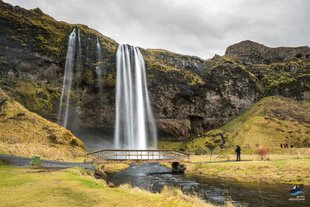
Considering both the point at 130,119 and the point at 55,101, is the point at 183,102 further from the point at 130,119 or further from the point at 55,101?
the point at 55,101

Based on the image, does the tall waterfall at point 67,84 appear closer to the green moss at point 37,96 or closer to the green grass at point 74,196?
the green moss at point 37,96

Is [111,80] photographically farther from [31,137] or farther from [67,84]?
[31,137]

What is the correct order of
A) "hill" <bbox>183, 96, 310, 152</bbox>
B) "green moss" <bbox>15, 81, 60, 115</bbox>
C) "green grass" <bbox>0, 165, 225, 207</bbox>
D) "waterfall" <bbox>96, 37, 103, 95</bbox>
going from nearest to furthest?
"green grass" <bbox>0, 165, 225, 207</bbox> → "green moss" <bbox>15, 81, 60, 115</bbox> → "hill" <bbox>183, 96, 310, 152</bbox> → "waterfall" <bbox>96, 37, 103, 95</bbox>

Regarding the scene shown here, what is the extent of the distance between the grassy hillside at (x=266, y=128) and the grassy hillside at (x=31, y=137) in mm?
40317

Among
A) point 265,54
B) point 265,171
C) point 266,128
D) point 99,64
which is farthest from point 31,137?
point 265,54

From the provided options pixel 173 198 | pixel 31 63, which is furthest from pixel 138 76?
pixel 173 198

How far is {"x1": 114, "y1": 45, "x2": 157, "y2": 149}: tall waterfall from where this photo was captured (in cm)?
8512

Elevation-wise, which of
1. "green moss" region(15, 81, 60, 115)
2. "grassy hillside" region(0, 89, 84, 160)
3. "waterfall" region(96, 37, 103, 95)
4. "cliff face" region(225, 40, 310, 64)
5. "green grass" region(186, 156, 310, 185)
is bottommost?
"green grass" region(186, 156, 310, 185)

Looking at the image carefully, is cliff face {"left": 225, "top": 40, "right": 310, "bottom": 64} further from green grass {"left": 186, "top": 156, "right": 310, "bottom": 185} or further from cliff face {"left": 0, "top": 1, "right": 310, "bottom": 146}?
green grass {"left": 186, "top": 156, "right": 310, "bottom": 185}

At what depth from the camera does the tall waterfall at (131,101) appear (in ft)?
279

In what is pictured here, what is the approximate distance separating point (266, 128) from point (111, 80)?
4480 centimetres

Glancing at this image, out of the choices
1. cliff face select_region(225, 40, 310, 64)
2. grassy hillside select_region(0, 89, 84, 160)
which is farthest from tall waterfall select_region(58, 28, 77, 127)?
cliff face select_region(225, 40, 310, 64)

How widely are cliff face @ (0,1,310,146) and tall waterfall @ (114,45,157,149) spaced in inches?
98.6

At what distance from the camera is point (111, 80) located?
85.3 m
